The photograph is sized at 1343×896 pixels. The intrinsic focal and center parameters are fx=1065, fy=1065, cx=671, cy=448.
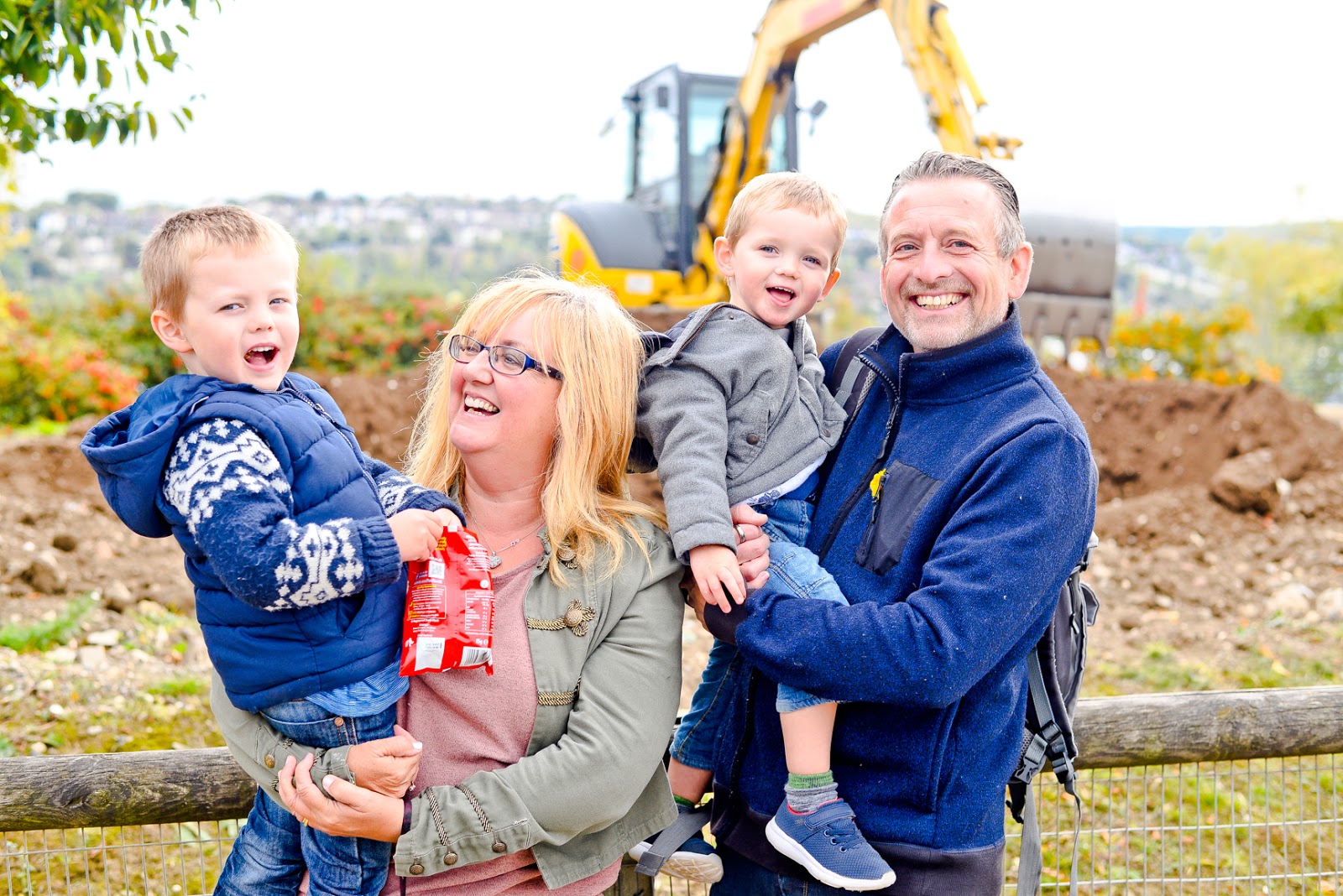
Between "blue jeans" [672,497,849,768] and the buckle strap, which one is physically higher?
"blue jeans" [672,497,849,768]

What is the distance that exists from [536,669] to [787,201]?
1116 mm

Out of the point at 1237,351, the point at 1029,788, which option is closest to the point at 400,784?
the point at 1029,788

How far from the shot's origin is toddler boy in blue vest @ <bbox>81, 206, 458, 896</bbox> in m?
1.62

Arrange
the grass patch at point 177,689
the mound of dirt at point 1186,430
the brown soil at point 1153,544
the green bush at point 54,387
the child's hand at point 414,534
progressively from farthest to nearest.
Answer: the green bush at point 54,387, the mound of dirt at point 1186,430, the brown soil at point 1153,544, the grass patch at point 177,689, the child's hand at point 414,534

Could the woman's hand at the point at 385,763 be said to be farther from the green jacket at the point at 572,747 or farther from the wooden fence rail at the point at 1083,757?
the wooden fence rail at the point at 1083,757

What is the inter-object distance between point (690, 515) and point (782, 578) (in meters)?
0.20

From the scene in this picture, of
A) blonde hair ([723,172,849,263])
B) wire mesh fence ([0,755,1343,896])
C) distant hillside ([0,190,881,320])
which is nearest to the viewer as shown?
blonde hair ([723,172,849,263])

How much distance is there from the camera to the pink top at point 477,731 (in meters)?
1.82

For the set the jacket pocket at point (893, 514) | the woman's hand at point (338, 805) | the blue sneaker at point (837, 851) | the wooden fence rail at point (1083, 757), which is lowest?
the wooden fence rail at point (1083, 757)

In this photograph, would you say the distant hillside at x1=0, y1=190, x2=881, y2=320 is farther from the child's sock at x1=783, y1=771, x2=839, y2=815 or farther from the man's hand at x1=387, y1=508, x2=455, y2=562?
the man's hand at x1=387, y1=508, x2=455, y2=562

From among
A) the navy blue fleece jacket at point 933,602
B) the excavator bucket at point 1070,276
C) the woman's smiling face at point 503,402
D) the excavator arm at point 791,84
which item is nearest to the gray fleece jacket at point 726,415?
the navy blue fleece jacket at point 933,602

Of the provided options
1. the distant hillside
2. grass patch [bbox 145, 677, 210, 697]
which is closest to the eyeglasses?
grass patch [bbox 145, 677, 210, 697]

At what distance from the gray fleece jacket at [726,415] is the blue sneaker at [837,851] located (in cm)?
51

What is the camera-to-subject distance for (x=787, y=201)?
7.45ft
